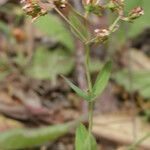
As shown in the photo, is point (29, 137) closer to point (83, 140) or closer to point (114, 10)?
point (83, 140)

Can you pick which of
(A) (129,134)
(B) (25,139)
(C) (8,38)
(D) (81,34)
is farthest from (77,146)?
(C) (8,38)

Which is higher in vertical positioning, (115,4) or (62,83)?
(115,4)

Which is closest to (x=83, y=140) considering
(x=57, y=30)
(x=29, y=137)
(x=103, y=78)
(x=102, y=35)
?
(x=103, y=78)

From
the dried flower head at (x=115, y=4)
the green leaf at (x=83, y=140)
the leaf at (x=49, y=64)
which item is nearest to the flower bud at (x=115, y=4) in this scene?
the dried flower head at (x=115, y=4)

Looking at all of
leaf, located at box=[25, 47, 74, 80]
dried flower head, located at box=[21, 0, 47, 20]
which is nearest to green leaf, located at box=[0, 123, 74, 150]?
leaf, located at box=[25, 47, 74, 80]

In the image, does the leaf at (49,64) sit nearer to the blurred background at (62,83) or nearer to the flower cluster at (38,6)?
the blurred background at (62,83)

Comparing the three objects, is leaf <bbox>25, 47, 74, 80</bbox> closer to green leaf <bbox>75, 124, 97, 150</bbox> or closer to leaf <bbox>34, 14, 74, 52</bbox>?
leaf <bbox>34, 14, 74, 52</bbox>
